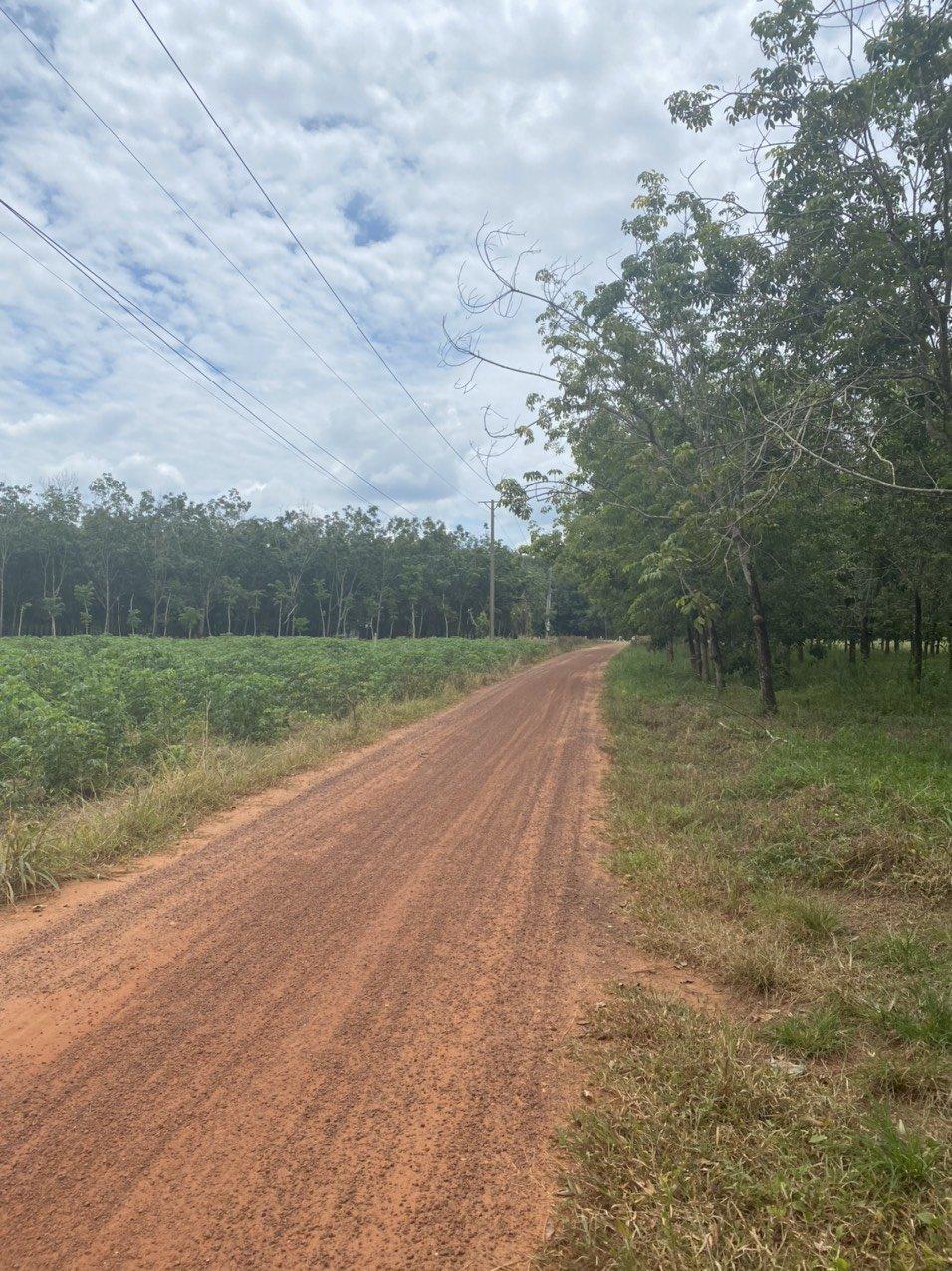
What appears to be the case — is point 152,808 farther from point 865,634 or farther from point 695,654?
point 865,634

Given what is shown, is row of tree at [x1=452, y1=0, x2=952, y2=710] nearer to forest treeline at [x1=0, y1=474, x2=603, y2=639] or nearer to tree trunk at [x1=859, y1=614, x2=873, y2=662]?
tree trunk at [x1=859, y1=614, x2=873, y2=662]

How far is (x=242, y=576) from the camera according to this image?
70312mm

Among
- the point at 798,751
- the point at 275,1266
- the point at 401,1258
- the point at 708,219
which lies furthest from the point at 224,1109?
the point at 708,219

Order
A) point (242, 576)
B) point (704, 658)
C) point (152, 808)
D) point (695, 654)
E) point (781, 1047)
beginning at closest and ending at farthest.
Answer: point (781, 1047) → point (152, 808) → point (704, 658) → point (695, 654) → point (242, 576)

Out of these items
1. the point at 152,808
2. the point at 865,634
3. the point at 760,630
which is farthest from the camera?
the point at 865,634

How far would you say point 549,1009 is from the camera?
13.1 ft

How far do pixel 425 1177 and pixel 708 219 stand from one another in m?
14.9

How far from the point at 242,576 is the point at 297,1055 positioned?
2782 inches

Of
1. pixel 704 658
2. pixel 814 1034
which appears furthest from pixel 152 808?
pixel 704 658

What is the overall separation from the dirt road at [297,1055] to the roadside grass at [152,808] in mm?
523

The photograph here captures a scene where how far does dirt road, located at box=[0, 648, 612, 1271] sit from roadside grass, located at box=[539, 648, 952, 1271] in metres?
0.35

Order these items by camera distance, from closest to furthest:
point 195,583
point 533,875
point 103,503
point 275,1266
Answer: point 275,1266, point 533,875, point 103,503, point 195,583

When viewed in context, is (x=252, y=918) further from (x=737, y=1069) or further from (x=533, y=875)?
(x=737, y=1069)

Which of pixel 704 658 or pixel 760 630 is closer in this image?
pixel 760 630
